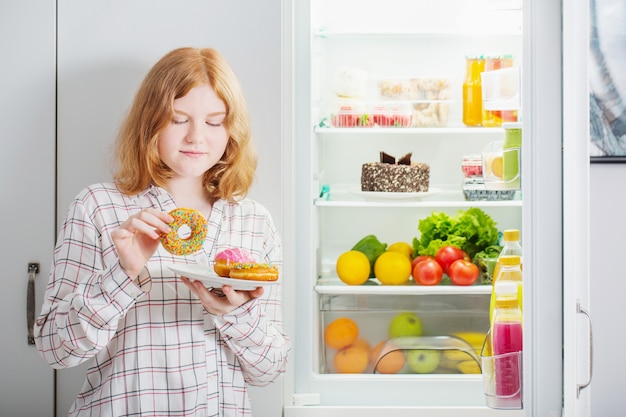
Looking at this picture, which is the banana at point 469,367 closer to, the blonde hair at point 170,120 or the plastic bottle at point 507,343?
the plastic bottle at point 507,343

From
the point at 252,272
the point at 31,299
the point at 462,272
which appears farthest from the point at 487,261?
the point at 31,299

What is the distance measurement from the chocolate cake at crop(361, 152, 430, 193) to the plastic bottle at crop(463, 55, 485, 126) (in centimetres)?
24

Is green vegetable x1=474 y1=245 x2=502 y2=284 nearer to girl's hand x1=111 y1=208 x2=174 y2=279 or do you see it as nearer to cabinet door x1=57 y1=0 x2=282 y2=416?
cabinet door x1=57 y1=0 x2=282 y2=416

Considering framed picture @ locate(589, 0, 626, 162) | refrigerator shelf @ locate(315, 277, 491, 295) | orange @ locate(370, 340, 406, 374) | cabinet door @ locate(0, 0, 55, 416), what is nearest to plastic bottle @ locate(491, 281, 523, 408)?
refrigerator shelf @ locate(315, 277, 491, 295)

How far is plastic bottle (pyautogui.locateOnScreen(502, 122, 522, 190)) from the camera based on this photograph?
2.19m

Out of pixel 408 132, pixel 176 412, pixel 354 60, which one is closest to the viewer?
pixel 176 412

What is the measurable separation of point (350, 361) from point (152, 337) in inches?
34.1

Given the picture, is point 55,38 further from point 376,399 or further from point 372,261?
point 376,399

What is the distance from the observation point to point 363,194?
8.48 feet

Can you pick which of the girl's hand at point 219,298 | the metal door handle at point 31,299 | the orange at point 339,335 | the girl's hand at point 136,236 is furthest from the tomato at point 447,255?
the metal door handle at point 31,299

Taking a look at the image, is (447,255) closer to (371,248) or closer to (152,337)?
(371,248)

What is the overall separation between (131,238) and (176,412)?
0.44 meters

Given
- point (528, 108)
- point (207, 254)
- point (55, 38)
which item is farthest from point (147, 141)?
point (528, 108)

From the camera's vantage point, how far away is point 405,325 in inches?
102
